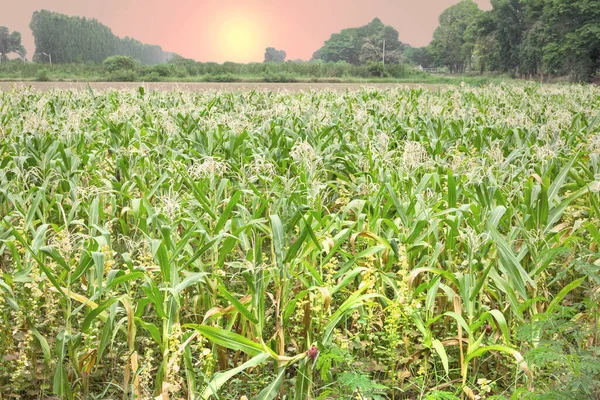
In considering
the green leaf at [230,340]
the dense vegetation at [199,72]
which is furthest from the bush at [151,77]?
the green leaf at [230,340]

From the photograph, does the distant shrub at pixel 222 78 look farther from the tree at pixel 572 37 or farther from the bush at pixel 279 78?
the tree at pixel 572 37

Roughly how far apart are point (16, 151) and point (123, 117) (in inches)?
81.5

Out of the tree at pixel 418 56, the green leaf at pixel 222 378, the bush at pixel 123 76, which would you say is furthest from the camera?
the tree at pixel 418 56

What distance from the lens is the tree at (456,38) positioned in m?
94.6

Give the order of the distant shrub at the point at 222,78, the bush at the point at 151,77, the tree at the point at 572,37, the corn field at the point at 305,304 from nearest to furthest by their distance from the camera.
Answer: the corn field at the point at 305,304
the bush at the point at 151,77
the distant shrub at the point at 222,78
the tree at the point at 572,37

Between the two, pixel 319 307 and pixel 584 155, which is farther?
pixel 584 155

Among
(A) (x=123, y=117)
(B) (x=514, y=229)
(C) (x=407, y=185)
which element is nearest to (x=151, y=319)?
(C) (x=407, y=185)

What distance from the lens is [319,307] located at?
316cm

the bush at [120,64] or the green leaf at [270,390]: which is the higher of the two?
the bush at [120,64]

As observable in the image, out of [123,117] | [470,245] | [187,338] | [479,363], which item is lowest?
[479,363]

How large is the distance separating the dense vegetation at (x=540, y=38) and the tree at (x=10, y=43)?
111734mm

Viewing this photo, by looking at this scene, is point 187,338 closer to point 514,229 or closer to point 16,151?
point 514,229

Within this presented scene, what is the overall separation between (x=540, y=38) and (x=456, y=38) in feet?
180

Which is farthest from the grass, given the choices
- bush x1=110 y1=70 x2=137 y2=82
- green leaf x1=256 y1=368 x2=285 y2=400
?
green leaf x1=256 y1=368 x2=285 y2=400
